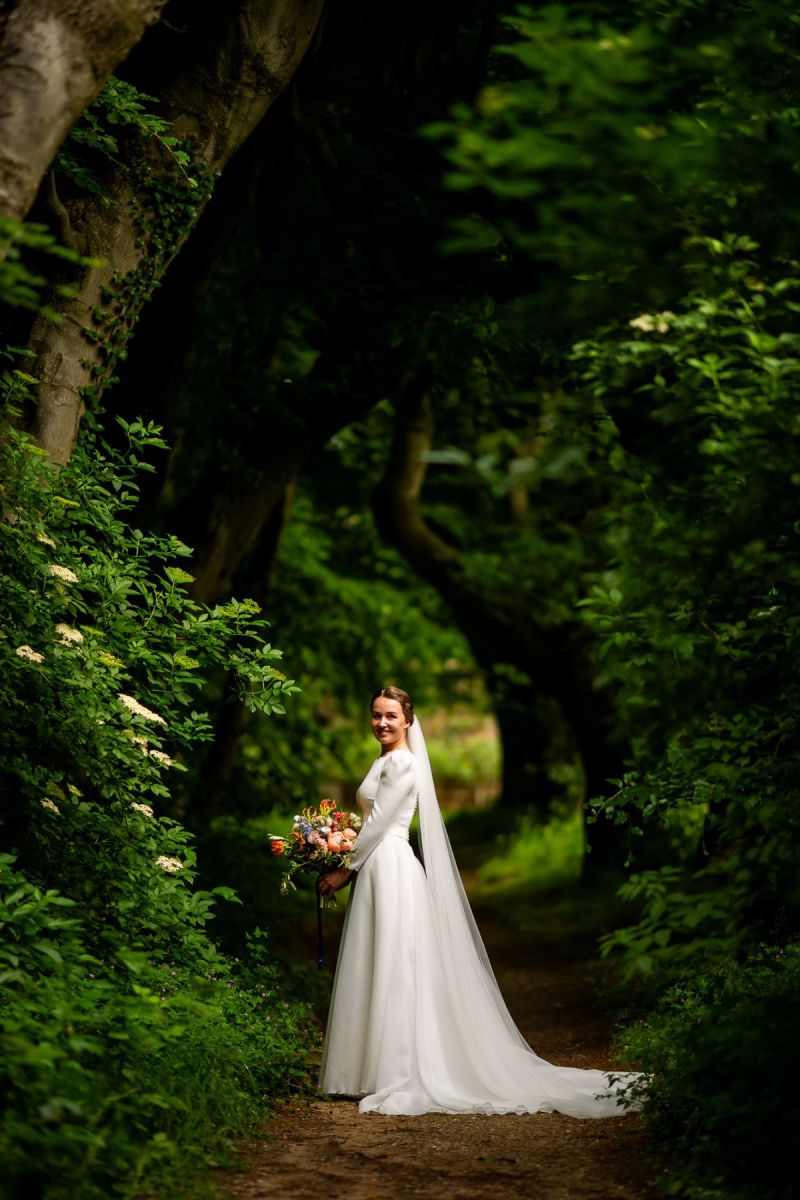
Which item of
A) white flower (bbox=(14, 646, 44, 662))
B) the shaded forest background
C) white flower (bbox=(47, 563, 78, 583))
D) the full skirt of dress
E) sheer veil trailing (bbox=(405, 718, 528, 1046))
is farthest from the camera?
sheer veil trailing (bbox=(405, 718, 528, 1046))

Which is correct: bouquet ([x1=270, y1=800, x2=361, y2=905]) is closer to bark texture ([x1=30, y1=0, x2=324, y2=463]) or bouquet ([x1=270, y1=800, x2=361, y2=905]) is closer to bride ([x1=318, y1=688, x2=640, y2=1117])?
bride ([x1=318, y1=688, x2=640, y2=1117])

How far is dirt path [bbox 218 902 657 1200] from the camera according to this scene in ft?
16.6

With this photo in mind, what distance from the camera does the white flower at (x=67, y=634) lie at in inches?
229

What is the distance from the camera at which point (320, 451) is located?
45.9 ft

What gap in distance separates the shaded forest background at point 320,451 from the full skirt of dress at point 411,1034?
380 mm

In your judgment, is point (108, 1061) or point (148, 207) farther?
point (148, 207)

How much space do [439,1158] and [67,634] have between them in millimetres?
2894

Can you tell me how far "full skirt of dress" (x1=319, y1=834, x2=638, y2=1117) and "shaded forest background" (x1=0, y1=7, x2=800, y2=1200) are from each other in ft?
1.25

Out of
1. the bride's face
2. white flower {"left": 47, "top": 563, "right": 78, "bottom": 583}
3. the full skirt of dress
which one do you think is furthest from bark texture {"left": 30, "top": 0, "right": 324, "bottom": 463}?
the full skirt of dress

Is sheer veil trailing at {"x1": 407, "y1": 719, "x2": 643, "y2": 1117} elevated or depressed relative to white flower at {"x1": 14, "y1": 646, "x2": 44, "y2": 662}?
depressed

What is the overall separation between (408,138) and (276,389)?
2400mm

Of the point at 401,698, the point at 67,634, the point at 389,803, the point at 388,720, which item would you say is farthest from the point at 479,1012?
the point at 67,634

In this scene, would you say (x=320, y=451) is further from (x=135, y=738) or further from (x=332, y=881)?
(x=135, y=738)

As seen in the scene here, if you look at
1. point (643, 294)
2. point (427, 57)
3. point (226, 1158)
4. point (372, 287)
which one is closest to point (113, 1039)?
point (226, 1158)
